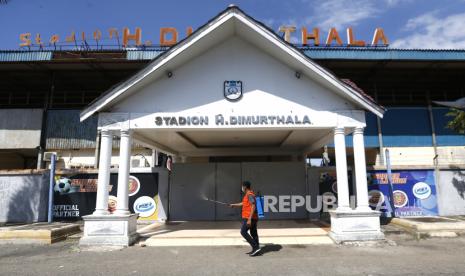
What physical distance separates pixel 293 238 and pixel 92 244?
5.61m

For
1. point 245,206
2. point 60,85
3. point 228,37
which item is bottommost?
point 245,206

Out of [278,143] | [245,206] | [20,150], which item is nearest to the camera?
[245,206]

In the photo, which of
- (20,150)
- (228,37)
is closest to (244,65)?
(228,37)

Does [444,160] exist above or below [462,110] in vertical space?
below

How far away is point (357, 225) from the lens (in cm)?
918

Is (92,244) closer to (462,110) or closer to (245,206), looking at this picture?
(245,206)

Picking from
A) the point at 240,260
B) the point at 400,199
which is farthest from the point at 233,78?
the point at 400,199

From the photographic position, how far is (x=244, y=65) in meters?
10.2

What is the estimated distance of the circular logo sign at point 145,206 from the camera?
14.1 m

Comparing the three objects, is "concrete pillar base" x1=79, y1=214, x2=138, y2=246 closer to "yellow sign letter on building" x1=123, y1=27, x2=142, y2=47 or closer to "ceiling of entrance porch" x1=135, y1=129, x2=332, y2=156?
"ceiling of entrance porch" x1=135, y1=129, x2=332, y2=156

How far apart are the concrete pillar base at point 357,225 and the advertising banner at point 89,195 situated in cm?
791

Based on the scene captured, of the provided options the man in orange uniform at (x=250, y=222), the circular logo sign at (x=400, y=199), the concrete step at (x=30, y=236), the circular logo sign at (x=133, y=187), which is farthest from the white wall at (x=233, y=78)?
the circular logo sign at (x=400, y=199)

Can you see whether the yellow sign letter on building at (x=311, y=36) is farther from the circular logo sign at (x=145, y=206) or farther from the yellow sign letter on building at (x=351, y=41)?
the circular logo sign at (x=145, y=206)

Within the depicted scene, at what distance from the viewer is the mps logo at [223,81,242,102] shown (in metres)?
9.95
